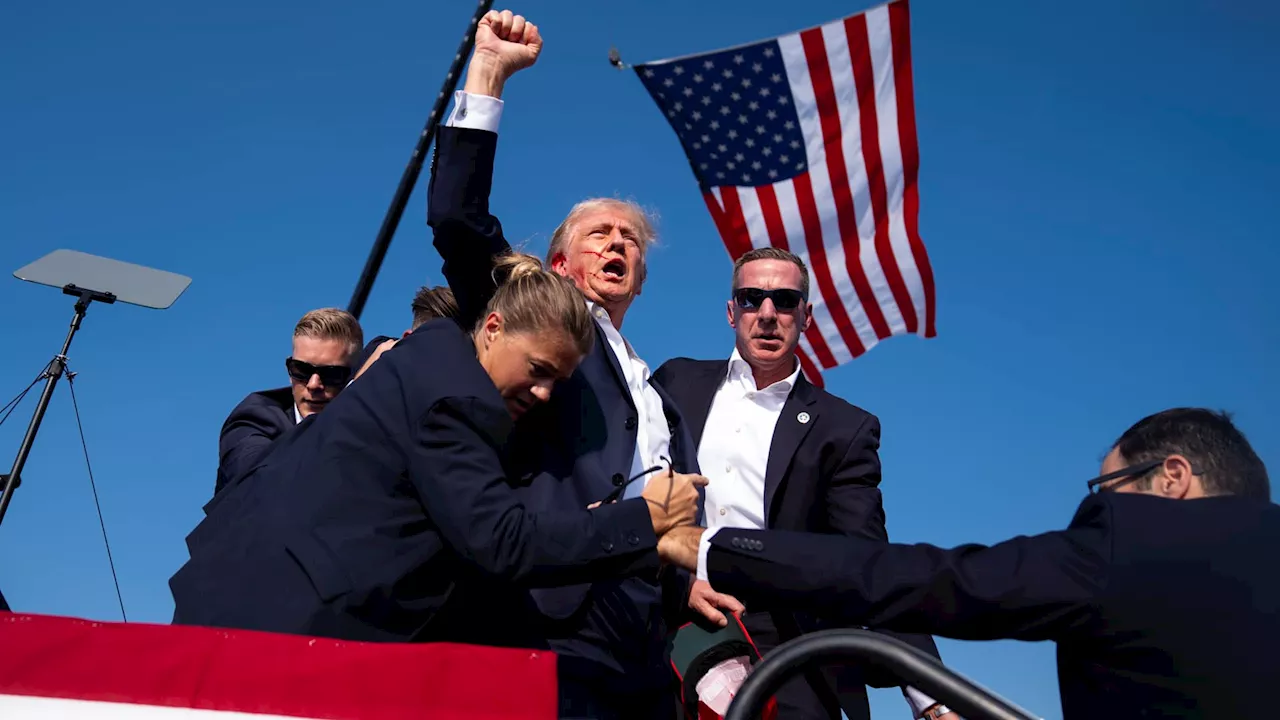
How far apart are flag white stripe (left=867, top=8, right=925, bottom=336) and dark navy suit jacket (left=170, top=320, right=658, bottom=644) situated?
704 cm

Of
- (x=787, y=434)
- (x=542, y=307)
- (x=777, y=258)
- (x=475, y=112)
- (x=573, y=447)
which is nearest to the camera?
(x=542, y=307)

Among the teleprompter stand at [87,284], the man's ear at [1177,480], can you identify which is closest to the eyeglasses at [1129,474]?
the man's ear at [1177,480]

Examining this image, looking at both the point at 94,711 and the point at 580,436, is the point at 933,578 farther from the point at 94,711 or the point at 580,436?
the point at 94,711

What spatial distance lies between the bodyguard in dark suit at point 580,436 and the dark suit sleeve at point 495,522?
186mm

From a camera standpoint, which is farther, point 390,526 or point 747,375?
point 747,375

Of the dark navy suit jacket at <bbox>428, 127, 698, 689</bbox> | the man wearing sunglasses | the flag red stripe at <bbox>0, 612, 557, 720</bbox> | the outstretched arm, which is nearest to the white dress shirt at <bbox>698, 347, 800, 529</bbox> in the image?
the dark navy suit jacket at <bbox>428, 127, 698, 689</bbox>

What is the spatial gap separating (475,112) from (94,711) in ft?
6.40

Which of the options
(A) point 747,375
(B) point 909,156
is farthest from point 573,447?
(B) point 909,156

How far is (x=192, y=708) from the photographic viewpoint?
6.43 feet

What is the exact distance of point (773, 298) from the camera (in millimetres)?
4770

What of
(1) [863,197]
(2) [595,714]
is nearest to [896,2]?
(1) [863,197]

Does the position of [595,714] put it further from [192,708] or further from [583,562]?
[192,708]

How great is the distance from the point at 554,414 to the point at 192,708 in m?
1.44

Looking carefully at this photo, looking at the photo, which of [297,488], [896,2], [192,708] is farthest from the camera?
[896,2]
